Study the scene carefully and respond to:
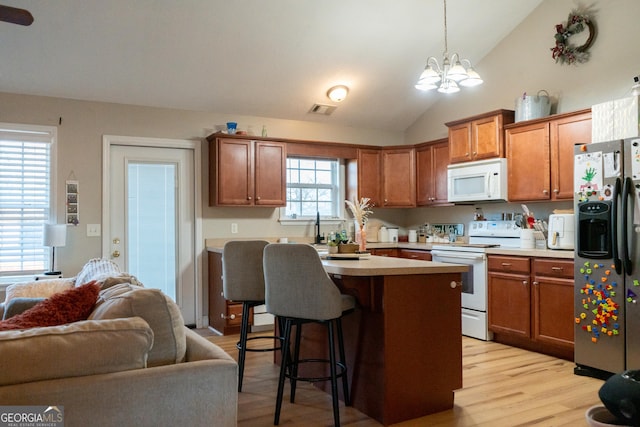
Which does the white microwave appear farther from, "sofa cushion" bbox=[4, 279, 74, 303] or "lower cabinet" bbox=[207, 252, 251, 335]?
"sofa cushion" bbox=[4, 279, 74, 303]

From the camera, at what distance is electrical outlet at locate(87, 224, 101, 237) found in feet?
15.4

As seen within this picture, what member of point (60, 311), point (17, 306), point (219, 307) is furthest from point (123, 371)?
point (219, 307)

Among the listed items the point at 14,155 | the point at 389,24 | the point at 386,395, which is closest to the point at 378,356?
the point at 386,395

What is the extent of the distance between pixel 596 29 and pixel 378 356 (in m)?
3.60

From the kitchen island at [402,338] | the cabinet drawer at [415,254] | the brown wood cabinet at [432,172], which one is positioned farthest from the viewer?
the brown wood cabinet at [432,172]

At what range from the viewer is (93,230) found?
15.4 ft

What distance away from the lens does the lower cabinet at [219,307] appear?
4.75 m

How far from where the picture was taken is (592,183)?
3.56 m

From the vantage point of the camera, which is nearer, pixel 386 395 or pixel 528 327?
pixel 386 395

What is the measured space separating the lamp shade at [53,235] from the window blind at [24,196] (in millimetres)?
345

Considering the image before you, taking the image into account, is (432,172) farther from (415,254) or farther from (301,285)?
(301,285)

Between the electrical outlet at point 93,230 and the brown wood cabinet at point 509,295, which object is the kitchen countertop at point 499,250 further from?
the electrical outlet at point 93,230

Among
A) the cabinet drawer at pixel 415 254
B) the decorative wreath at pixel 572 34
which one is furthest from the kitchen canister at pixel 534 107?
the cabinet drawer at pixel 415 254

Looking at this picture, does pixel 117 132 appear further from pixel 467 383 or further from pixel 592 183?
pixel 592 183
